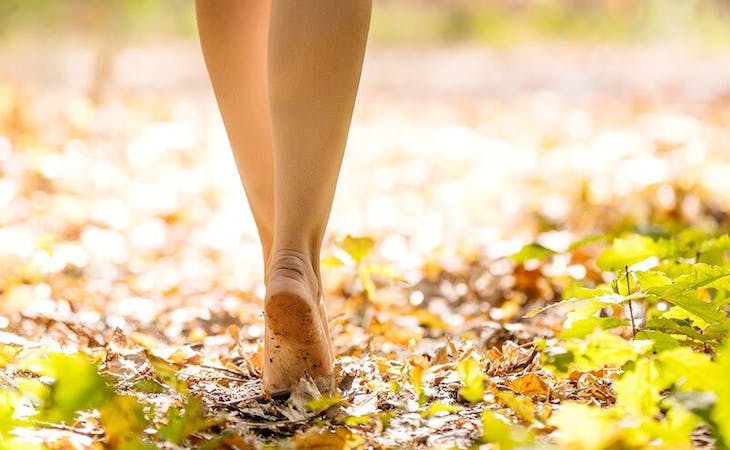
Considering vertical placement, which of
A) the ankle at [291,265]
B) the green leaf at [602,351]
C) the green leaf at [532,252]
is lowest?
the green leaf at [602,351]

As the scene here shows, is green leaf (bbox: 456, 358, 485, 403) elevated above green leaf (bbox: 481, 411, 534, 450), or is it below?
above

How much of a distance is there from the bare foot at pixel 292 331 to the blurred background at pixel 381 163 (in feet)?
3.11

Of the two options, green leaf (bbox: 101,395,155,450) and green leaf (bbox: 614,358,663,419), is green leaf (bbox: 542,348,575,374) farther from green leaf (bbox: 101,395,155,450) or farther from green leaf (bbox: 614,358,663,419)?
green leaf (bbox: 101,395,155,450)

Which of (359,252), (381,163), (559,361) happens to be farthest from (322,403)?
(381,163)

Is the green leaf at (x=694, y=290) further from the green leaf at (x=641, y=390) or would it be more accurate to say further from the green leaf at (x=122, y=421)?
the green leaf at (x=122, y=421)

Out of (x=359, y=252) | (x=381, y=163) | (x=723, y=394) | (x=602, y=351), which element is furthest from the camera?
(x=381, y=163)

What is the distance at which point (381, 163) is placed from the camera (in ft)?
15.5

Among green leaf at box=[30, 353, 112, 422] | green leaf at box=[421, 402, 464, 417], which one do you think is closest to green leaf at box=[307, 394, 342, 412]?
green leaf at box=[421, 402, 464, 417]

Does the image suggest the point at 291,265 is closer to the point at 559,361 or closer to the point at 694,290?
the point at 559,361

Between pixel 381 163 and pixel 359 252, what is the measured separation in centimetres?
295

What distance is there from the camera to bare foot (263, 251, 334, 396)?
4.30ft

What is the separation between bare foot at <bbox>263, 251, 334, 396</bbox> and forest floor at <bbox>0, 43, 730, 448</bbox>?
40mm

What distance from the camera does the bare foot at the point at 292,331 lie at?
1310 mm

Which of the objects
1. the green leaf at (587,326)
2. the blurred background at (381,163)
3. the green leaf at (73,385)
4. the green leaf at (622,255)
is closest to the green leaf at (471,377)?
the green leaf at (587,326)
